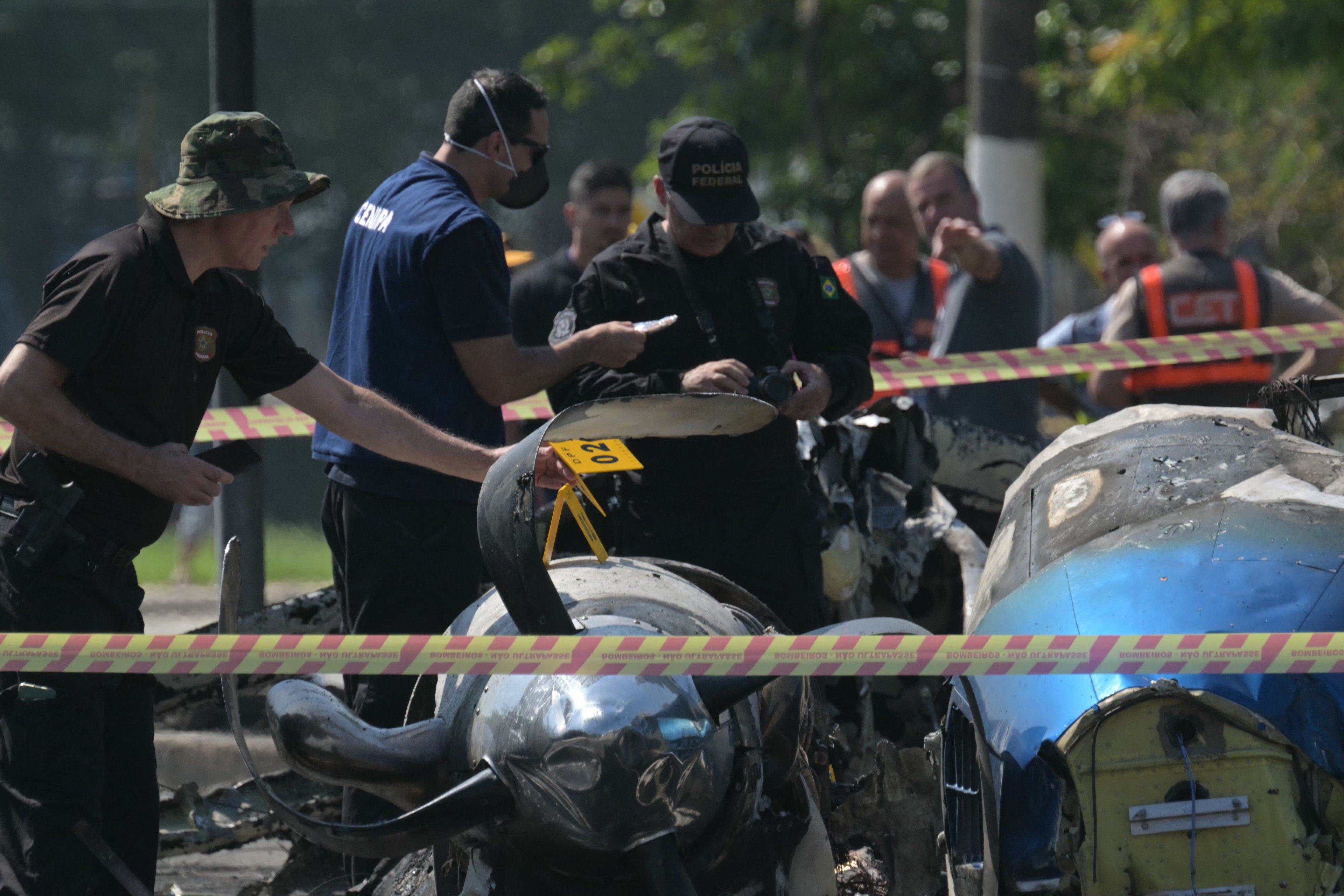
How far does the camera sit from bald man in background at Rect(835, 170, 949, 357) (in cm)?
727

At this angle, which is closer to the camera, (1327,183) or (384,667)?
(384,667)

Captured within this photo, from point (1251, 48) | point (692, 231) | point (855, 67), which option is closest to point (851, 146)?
point (855, 67)

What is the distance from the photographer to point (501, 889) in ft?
9.96

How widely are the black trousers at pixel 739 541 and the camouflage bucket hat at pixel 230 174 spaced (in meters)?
1.38

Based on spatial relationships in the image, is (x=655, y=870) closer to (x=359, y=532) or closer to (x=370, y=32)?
(x=359, y=532)

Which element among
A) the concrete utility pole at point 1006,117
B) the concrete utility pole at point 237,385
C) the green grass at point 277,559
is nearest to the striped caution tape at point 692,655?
the concrete utility pole at point 237,385

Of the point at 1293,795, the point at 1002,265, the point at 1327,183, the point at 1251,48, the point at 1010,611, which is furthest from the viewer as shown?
the point at 1327,183

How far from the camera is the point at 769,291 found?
472 centimetres

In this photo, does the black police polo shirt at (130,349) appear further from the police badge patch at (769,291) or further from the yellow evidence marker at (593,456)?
the police badge patch at (769,291)

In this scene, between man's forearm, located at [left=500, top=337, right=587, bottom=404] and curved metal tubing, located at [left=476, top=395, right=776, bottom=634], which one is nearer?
curved metal tubing, located at [left=476, top=395, right=776, bottom=634]

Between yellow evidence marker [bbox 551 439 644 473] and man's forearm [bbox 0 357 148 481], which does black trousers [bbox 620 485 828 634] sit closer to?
yellow evidence marker [bbox 551 439 644 473]

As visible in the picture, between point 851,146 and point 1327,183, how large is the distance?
4.30m

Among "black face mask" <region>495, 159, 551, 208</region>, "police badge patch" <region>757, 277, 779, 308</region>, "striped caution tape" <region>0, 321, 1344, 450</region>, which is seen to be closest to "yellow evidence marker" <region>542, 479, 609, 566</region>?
"police badge patch" <region>757, 277, 779, 308</region>

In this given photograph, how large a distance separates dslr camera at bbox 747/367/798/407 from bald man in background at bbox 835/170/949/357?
2.73 metres
